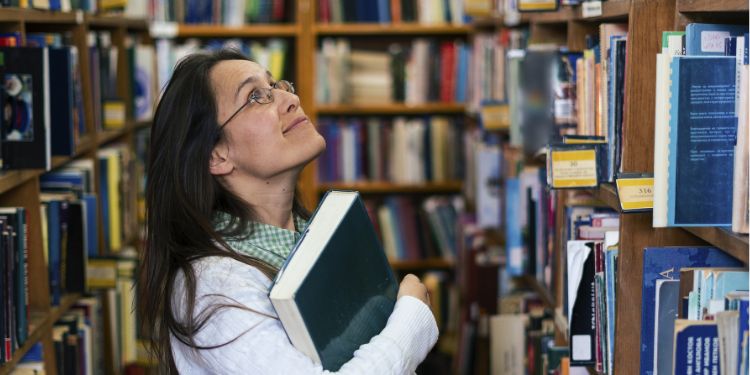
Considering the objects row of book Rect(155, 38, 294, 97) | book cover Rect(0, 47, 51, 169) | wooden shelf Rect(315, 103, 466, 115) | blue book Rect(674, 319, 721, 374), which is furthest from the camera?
wooden shelf Rect(315, 103, 466, 115)

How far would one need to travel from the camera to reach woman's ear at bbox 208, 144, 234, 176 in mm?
1970

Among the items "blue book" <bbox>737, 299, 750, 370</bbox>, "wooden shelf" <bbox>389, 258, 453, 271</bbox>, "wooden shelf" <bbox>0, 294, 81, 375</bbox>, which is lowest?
"wooden shelf" <bbox>389, 258, 453, 271</bbox>

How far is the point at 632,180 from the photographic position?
1663 mm

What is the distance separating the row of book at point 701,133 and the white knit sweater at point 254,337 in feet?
1.57

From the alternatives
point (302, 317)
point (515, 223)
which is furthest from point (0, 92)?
point (515, 223)

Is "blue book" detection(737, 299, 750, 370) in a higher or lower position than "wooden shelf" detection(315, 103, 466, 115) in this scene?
lower

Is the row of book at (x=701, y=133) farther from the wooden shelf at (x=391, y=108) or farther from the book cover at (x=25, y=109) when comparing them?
the wooden shelf at (x=391, y=108)

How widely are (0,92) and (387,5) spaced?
325cm

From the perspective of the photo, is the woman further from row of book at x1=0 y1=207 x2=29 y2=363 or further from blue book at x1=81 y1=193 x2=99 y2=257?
blue book at x1=81 y1=193 x2=99 y2=257

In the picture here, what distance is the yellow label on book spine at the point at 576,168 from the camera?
196 cm

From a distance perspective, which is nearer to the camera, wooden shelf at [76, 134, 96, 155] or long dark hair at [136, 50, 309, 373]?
long dark hair at [136, 50, 309, 373]

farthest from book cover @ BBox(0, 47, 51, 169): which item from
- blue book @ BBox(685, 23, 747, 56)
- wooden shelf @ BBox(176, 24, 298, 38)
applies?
wooden shelf @ BBox(176, 24, 298, 38)

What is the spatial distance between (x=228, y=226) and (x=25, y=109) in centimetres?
78

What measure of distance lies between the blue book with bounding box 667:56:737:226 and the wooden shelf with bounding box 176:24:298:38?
3.95m
